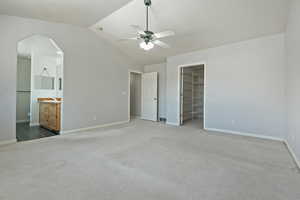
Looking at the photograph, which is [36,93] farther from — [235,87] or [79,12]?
[235,87]

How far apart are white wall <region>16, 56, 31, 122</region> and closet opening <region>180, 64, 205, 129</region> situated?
6.47 m

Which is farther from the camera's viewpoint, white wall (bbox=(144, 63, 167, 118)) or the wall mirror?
white wall (bbox=(144, 63, 167, 118))

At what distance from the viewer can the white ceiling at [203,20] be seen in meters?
3.27

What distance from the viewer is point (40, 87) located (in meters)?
5.90

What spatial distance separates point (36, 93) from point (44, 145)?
10.6 feet

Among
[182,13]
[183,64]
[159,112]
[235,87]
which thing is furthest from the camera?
[159,112]

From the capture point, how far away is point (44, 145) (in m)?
3.53

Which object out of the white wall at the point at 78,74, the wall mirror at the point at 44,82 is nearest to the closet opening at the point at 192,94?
the white wall at the point at 78,74

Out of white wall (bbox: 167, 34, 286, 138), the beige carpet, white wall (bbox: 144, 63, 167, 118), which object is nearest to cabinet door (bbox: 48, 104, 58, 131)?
the beige carpet

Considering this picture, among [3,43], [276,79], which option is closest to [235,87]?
[276,79]

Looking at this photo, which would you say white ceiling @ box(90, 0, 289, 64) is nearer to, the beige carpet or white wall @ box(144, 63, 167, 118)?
white wall @ box(144, 63, 167, 118)

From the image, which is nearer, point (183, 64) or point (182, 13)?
point (182, 13)

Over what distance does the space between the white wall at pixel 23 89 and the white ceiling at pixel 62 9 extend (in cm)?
355

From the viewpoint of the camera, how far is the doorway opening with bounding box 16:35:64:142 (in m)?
4.87
